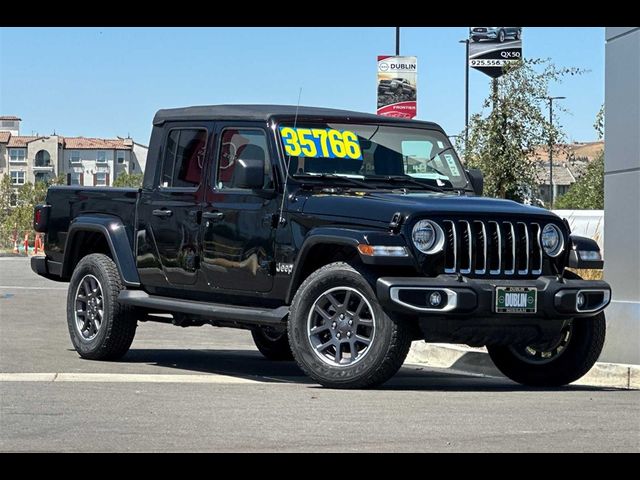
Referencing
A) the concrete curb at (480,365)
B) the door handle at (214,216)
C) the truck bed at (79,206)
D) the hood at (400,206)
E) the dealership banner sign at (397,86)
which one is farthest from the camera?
the dealership banner sign at (397,86)

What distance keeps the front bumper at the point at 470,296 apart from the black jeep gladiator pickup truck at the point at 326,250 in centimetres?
1

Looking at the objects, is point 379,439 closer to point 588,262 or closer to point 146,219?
point 588,262

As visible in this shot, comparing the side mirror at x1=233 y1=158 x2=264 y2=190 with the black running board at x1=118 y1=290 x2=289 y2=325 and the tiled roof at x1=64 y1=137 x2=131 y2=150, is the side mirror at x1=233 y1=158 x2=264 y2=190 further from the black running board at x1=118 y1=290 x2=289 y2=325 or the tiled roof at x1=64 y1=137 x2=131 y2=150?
the tiled roof at x1=64 y1=137 x2=131 y2=150

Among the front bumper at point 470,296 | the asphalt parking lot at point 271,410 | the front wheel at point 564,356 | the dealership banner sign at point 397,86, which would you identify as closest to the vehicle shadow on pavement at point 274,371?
the asphalt parking lot at point 271,410

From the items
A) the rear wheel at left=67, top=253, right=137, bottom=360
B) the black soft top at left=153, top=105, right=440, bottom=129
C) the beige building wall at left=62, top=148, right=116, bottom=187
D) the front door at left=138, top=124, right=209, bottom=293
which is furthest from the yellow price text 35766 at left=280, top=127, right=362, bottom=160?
the beige building wall at left=62, top=148, right=116, bottom=187

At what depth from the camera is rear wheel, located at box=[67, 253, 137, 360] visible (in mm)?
12156

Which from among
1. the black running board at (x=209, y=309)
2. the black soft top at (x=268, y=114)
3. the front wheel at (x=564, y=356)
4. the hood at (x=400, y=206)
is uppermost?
the black soft top at (x=268, y=114)

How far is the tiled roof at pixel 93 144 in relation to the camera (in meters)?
185

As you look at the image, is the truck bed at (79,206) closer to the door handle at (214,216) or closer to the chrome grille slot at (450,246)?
the door handle at (214,216)

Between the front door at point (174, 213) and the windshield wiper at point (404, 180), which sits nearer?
the windshield wiper at point (404, 180)

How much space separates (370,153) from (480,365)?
2485 mm

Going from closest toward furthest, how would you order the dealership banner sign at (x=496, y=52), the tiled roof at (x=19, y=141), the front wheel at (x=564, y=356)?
the front wheel at (x=564, y=356), the dealership banner sign at (x=496, y=52), the tiled roof at (x=19, y=141)

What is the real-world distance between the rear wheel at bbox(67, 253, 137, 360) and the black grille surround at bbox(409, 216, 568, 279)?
3454 millimetres

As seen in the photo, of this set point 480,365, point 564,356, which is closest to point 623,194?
point 480,365
